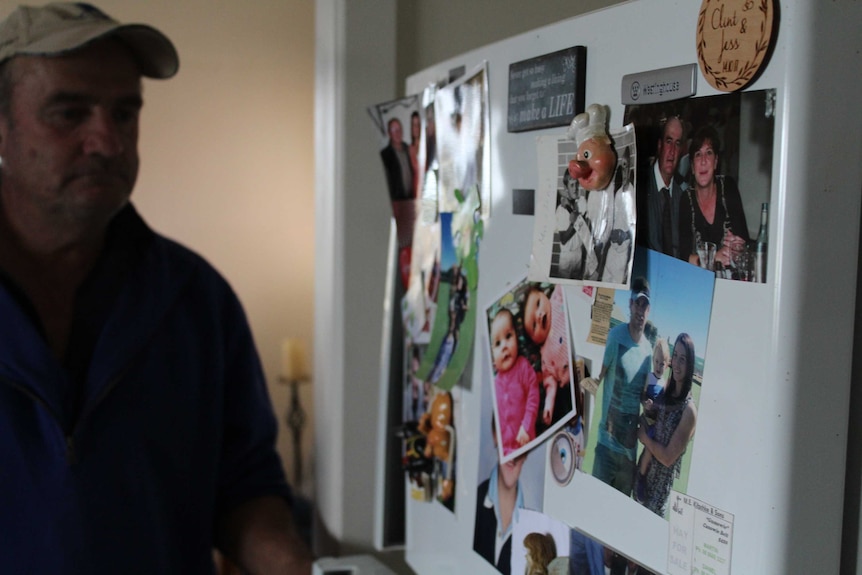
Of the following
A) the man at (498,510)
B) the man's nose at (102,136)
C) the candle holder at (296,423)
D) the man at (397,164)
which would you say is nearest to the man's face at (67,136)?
the man's nose at (102,136)

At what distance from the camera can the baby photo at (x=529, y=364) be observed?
0.68 meters

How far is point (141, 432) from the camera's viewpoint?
48.8 inches

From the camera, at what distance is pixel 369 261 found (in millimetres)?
1326

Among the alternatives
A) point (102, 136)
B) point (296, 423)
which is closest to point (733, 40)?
point (102, 136)

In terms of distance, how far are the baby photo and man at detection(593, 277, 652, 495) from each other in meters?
0.05

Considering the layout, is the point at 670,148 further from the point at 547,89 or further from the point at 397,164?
the point at 397,164

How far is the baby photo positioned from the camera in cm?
68

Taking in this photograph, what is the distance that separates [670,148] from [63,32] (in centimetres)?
101

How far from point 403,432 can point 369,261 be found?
0.41m

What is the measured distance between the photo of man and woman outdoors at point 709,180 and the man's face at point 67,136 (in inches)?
35.7

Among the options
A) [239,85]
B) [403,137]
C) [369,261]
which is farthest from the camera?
[239,85]

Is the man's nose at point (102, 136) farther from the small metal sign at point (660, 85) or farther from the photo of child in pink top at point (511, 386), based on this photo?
the small metal sign at point (660, 85)

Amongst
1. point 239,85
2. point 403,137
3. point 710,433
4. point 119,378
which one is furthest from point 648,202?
point 239,85

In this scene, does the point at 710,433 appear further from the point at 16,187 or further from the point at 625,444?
the point at 16,187
